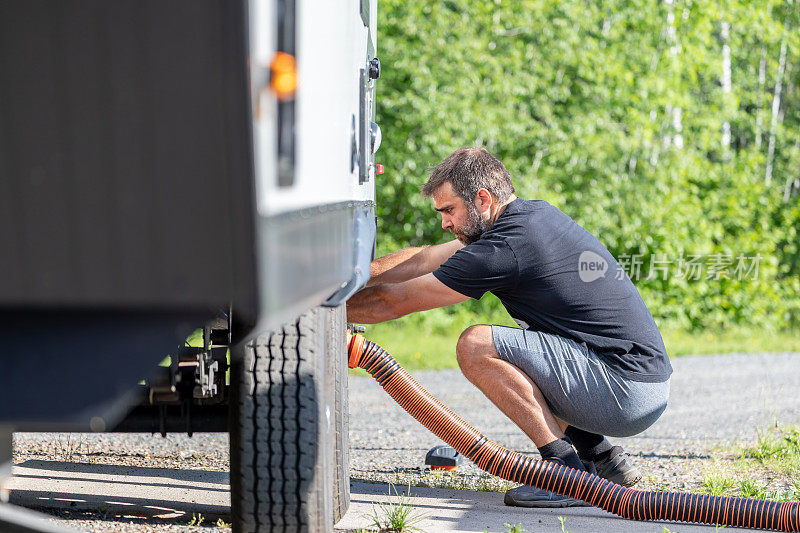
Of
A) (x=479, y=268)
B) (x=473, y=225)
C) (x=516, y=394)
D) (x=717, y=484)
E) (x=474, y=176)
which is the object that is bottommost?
(x=717, y=484)

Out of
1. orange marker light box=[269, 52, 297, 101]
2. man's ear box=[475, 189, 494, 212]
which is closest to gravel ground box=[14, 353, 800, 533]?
man's ear box=[475, 189, 494, 212]

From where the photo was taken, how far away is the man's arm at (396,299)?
12.1ft

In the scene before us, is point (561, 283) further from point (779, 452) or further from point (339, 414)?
point (779, 452)

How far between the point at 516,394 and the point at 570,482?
42 cm

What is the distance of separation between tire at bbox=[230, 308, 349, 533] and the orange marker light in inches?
47.5

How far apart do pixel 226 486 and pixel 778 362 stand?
24.4 feet

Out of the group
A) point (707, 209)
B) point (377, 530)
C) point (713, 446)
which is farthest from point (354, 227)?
point (707, 209)

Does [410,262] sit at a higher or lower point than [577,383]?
higher

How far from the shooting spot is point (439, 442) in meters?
5.57

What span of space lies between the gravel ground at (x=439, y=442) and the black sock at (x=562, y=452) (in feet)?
1.84

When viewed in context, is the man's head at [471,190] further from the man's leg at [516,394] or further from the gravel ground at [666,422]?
the gravel ground at [666,422]

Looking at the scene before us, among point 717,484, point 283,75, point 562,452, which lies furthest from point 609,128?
point 283,75

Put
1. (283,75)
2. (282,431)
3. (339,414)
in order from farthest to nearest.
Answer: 1. (339,414)
2. (282,431)
3. (283,75)

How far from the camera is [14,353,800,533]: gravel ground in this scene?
4.36m
